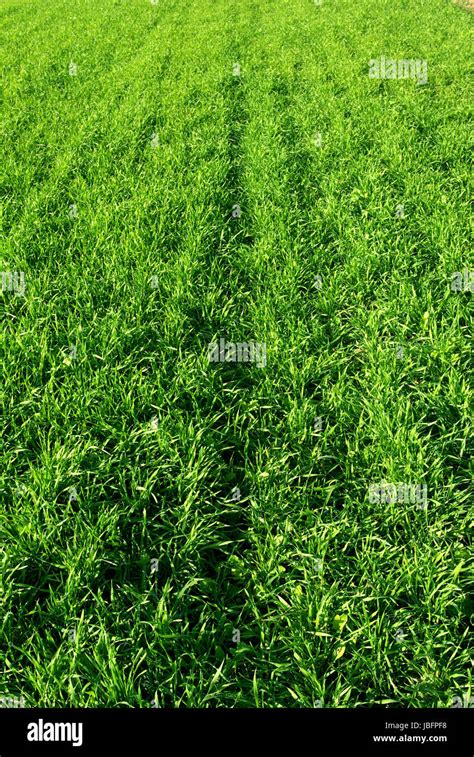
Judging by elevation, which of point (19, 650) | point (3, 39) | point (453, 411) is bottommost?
point (19, 650)

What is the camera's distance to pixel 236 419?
288 cm

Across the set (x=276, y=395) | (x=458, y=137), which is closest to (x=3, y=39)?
(x=458, y=137)

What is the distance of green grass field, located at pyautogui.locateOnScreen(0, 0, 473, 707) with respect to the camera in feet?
6.36

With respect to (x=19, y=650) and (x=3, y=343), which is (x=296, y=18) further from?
(x=19, y=650)

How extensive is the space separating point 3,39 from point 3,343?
12.3 metres

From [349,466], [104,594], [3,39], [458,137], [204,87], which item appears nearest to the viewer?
[104,594]

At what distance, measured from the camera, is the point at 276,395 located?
301cm

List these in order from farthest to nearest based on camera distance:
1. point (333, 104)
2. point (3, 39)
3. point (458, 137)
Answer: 1. point (3, 39)
2. point (333, 104)
3. point (458, 137)

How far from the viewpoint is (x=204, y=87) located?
8.52 meters

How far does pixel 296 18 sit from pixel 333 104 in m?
8.25

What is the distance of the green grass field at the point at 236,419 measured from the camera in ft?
6.36

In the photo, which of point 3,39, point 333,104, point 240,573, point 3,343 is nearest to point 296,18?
point 3,39

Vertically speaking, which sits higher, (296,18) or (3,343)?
(296,18)

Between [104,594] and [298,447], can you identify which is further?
[298,447]
